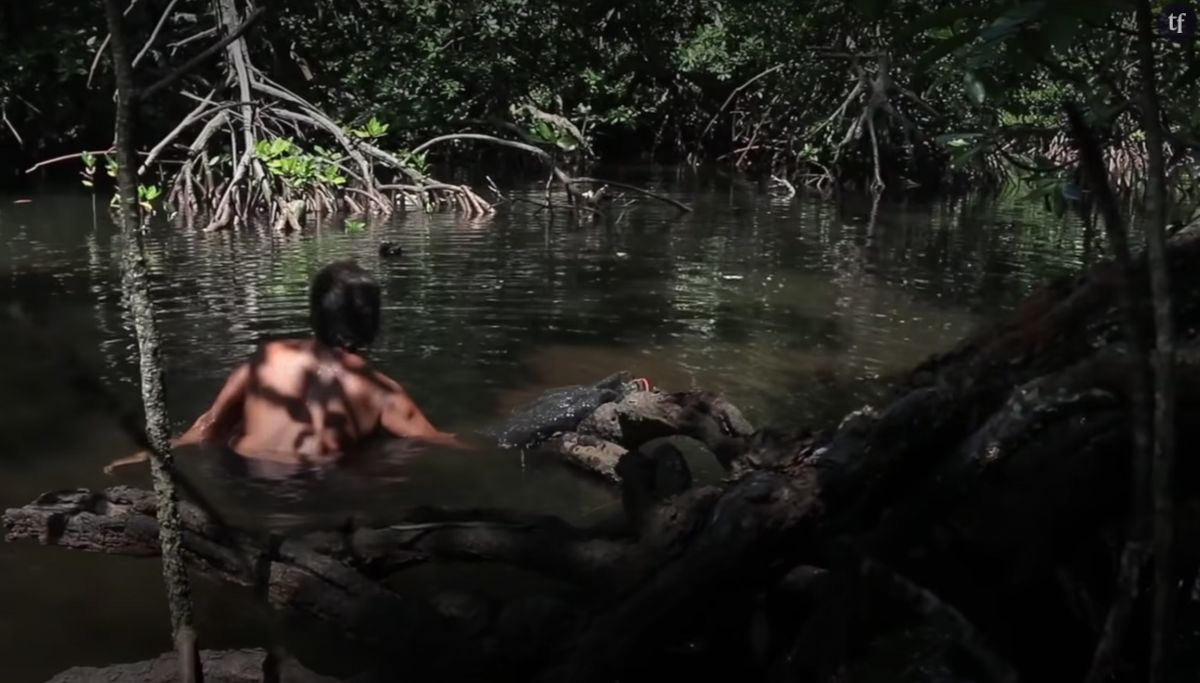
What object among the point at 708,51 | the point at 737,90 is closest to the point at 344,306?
the point at 737,90

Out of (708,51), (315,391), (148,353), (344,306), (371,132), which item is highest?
(708,51)

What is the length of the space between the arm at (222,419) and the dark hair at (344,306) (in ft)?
1.20

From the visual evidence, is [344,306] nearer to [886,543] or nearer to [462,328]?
[886,543]

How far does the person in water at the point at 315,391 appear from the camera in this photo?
14.8 ft

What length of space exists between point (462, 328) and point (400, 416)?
299 cm

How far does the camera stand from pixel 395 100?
57.9ft

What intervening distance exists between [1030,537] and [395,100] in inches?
645

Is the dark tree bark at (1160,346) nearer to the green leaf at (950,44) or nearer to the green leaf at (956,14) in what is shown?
the green leaf at (956,14)

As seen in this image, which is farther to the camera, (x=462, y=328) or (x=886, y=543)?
(x=462, y=328)

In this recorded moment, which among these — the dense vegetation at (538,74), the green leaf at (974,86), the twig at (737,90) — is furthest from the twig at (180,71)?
the twig at (737,90)

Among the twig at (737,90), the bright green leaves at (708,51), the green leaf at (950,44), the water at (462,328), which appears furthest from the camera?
the bright green leaves at (708,51)

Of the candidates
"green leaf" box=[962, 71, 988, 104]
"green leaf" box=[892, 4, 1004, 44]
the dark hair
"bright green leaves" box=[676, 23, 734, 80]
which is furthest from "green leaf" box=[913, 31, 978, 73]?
"bright green leaves" box=[676, 23, 734, 80]

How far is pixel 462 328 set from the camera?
25.7 feet

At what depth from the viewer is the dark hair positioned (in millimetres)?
4461
